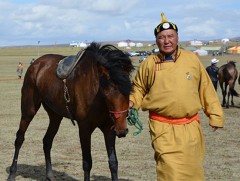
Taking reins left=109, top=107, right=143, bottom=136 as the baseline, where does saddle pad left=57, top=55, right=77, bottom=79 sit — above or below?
above

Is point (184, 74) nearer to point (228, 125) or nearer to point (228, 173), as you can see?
point (228, 173)

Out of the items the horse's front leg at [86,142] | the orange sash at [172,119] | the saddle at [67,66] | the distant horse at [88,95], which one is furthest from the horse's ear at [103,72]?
the orange sash at [172,119]

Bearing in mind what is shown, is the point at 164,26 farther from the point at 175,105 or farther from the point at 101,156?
the point at 101,156

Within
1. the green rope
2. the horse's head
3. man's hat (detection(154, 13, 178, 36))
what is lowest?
the green rope

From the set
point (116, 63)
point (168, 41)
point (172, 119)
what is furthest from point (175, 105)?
point (116, 63)

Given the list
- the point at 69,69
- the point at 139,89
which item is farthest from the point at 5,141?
the point at 139,89

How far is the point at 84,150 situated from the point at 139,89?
1736mm

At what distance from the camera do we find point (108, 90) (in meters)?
5.18

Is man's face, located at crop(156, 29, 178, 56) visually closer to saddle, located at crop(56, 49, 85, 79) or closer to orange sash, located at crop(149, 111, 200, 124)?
orange sash, located at crop(149, 111, 200, 124)

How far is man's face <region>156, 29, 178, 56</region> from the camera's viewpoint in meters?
4.35

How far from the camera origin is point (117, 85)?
5.09 m

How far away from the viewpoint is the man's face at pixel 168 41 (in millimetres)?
4348

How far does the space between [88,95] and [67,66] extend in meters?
0.75

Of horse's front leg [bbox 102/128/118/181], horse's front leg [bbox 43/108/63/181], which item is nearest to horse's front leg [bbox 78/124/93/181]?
horse's front leg [bbox 102/128/118/181]
